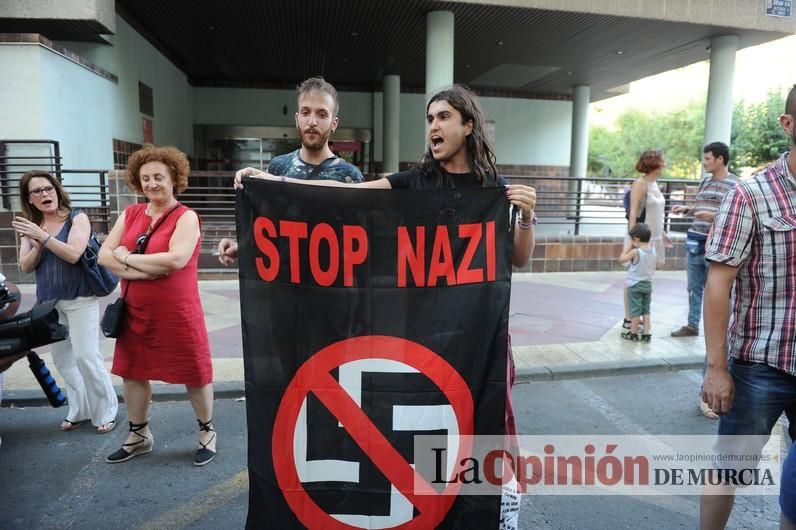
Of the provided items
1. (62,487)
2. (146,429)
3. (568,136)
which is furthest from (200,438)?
(568,136)

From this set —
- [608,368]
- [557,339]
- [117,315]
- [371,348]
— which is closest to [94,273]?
[117,315]

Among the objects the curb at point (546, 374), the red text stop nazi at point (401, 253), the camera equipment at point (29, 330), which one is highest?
the red text stop nazi at point (401, 253)

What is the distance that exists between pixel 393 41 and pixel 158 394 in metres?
11.5

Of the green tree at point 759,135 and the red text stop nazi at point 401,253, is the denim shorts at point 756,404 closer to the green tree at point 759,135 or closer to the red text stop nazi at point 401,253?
the red text stop nazi at point 401,253

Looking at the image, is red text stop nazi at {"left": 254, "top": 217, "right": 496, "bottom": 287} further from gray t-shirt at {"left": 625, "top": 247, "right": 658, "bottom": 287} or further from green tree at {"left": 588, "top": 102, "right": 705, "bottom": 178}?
green tree at {"left": 588, "top": 102, "right": 705, "bottom": 178}

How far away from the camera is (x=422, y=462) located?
218 centimetres

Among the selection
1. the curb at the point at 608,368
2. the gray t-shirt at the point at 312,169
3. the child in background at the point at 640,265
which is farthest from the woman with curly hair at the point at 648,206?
the gray t-shirt at the point at 312,169

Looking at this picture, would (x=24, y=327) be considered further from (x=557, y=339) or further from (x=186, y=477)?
(x=557, y=339)

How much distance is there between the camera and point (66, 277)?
3822 mm

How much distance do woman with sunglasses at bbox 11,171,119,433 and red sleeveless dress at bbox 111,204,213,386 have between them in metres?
0.65

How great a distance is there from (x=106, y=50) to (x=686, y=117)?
138 ft

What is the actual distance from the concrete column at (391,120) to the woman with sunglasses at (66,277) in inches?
576

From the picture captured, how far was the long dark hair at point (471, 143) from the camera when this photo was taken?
7.47 feet

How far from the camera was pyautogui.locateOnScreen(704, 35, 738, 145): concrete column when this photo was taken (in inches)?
507
